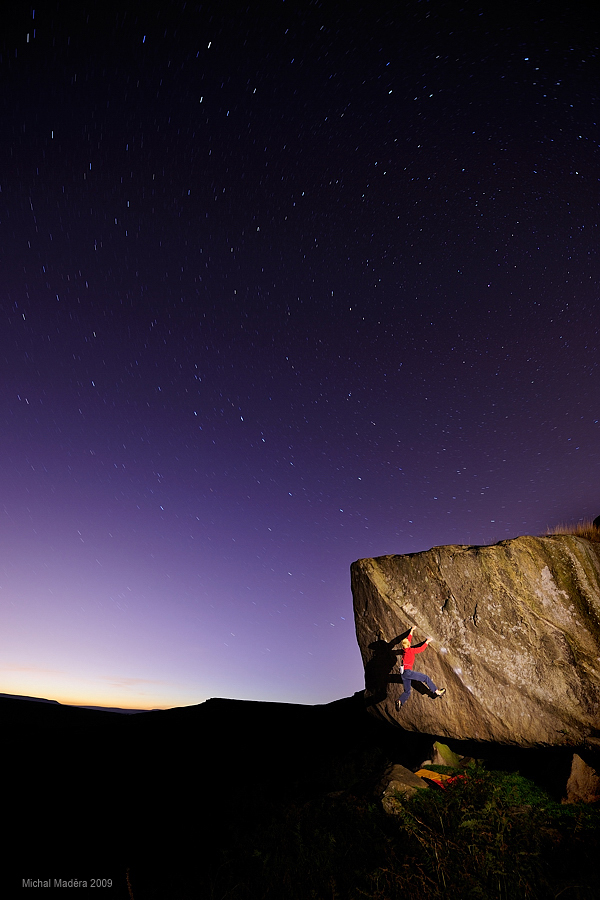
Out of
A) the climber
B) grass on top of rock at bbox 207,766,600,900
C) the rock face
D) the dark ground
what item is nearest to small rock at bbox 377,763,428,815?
grass on top of rock at bbox 207,766,600,900

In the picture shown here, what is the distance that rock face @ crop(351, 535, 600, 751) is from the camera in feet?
28.0

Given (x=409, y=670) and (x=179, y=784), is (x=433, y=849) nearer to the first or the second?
(x=409, y=670)

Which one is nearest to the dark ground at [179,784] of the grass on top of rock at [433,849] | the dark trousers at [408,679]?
the grass on top of rock at [433,849]

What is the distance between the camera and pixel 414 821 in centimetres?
711

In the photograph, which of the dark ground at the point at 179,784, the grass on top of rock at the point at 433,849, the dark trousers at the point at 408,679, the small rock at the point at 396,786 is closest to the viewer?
the grass on top of rock at the point at 433,849

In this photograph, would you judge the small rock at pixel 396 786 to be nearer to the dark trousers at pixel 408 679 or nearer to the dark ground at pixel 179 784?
the dark ground at pixel 179 784

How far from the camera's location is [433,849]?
20.4 feet

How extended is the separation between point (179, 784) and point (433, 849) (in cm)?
1079

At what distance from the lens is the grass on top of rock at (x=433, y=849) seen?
556cm

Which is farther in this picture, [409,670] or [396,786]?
[409,670]

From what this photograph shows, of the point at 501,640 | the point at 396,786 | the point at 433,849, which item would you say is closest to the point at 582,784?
the point at 501,640

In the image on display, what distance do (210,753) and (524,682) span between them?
536 inches

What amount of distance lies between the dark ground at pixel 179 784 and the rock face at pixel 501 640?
3.45ft

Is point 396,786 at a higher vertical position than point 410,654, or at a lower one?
lower
